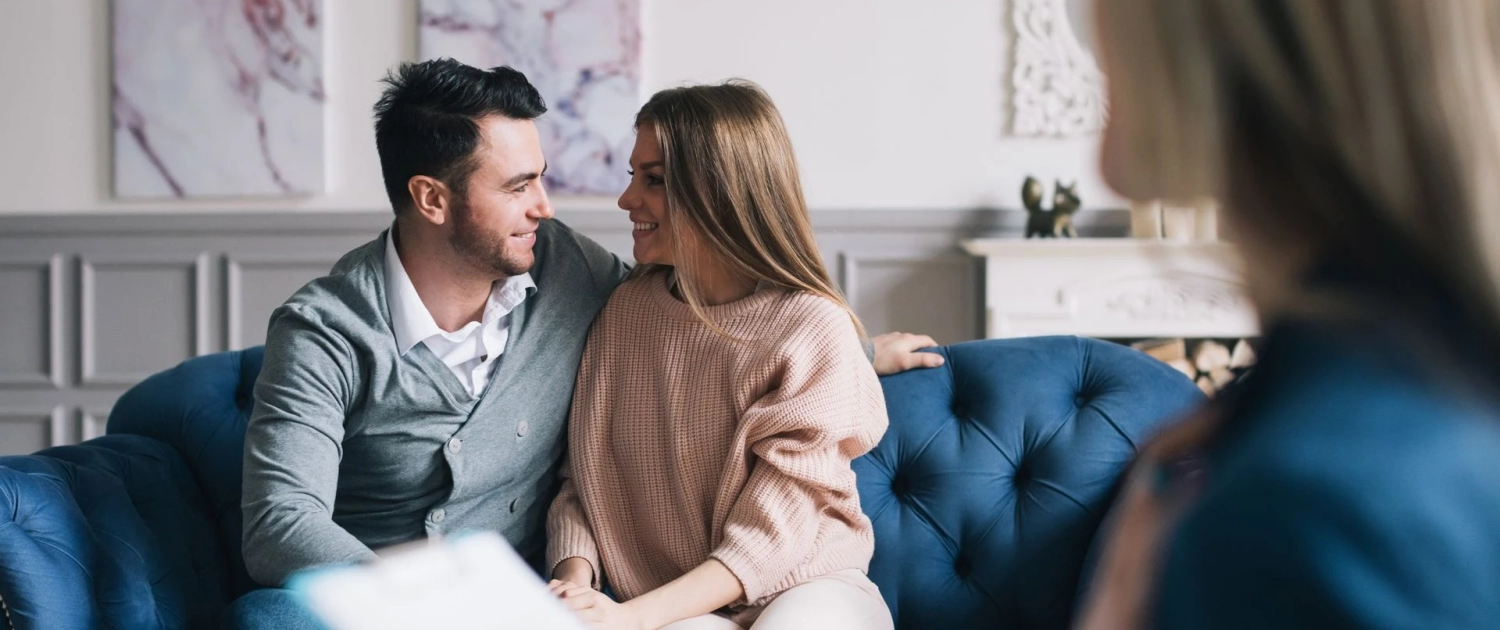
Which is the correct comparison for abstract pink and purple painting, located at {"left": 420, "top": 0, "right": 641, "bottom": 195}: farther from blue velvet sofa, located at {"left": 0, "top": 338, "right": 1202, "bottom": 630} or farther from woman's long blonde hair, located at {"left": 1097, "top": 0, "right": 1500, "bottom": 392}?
woman's long blonde hair, located at {"left": 1097, "top": 0, "right": 1500, "bottom": 392}

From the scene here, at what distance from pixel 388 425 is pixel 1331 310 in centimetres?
153

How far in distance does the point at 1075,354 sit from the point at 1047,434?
167mm

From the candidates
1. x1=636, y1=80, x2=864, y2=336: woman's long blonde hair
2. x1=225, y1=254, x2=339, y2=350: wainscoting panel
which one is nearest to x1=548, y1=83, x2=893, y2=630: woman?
x1=636, y1=80, x2=864, y2=336: woman's long blonde hair

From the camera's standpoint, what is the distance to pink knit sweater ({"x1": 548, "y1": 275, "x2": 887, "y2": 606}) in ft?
5.50

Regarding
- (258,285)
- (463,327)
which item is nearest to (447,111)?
(463,327)

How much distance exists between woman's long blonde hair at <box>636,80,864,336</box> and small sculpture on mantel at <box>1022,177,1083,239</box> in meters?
2.14

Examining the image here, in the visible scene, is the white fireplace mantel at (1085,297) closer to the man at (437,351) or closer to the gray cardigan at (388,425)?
the man at (437,351)

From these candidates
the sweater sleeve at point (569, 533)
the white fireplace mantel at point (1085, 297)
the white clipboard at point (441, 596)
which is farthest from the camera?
the white fireplace mantel at point (1085, 297)

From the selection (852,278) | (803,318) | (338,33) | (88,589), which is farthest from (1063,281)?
(88,589)

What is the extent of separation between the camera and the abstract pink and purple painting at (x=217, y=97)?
411 centimetres

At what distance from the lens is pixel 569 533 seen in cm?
179

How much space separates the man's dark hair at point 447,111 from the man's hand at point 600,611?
2.18 feet

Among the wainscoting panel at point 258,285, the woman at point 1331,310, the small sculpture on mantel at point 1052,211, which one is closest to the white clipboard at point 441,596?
the woman at point 1331,310

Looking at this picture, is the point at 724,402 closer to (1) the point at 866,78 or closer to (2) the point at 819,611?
(2) the point at 819,611
